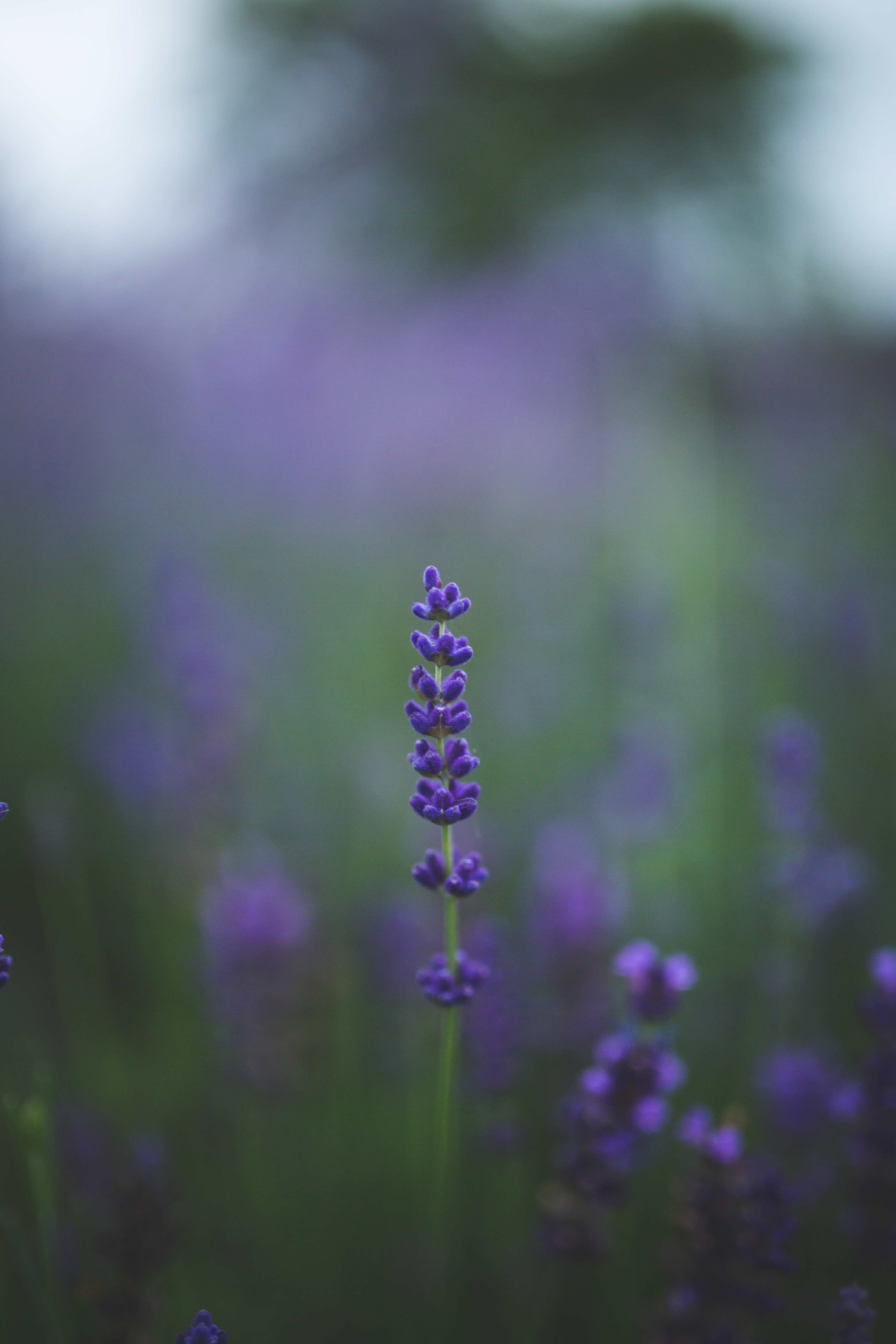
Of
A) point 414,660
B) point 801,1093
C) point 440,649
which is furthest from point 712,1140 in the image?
point 414,660

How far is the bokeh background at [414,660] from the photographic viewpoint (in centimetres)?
160

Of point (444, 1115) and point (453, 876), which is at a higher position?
point (453, 876)

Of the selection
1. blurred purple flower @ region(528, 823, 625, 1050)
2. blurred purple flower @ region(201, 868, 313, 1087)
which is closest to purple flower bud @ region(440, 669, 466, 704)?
blurred purple flower @ region(528, 823, 625, 1050)

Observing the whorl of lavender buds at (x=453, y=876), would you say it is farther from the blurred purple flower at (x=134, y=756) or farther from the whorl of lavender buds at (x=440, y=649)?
the blurred purple flower at (x=134, y=756)

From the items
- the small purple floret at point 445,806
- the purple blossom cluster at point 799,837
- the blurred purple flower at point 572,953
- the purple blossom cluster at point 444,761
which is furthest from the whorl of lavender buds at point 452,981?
the purple blossom cluster at point 799,837

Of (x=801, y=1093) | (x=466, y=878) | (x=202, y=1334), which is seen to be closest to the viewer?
(x=202, y=1334)

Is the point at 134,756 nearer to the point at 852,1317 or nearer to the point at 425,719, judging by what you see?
the point at 425,719

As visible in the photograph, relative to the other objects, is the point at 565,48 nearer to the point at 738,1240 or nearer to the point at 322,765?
the point at 322,765

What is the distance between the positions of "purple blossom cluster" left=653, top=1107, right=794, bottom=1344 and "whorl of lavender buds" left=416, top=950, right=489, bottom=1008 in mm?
336

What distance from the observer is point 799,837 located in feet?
6.16

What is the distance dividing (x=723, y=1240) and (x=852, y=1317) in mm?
173

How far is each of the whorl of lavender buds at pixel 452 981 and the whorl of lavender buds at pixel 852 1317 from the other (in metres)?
0.46

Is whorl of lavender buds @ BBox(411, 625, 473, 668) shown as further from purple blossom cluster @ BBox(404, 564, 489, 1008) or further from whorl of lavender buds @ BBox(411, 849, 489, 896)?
whorl of lavender buds @ BBox(411, 849, 489, 896)

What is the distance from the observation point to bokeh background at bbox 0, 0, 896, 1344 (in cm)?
160
